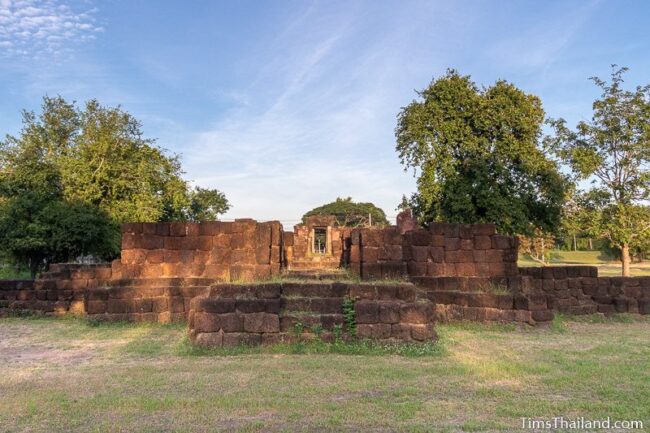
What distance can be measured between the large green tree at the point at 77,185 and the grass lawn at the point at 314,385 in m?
9.19

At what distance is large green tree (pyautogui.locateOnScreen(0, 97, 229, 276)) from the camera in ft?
52.3

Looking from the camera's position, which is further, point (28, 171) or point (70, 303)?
point (28, 171)

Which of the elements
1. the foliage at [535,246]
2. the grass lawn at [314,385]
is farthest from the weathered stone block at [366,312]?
the foliage at [535,246]

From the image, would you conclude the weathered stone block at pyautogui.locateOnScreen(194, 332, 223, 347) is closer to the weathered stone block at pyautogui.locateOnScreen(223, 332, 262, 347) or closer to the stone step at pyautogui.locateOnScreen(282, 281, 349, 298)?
the weathered stone block at pyautogui.locateOnScreen(223, 332, 262, 347)

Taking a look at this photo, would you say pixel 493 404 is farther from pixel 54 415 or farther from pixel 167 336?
pixel 167 336

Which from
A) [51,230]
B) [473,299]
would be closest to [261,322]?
[473,299]

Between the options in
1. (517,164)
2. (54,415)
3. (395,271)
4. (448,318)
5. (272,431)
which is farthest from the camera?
(517,164)

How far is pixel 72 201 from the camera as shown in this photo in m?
17.5

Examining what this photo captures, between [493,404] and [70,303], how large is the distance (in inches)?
405

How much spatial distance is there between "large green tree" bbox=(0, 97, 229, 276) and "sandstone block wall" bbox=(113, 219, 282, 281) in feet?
22.0

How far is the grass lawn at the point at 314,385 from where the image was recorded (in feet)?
13.2

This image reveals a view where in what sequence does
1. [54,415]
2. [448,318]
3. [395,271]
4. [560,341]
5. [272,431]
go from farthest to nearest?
[448,318] < [395,271] < [560,341] < [54,415] < [272,431]

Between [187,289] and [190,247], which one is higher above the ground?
[190,247]

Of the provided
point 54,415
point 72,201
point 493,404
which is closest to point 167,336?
point 54,415
